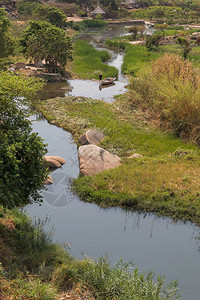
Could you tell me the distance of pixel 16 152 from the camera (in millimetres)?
8180

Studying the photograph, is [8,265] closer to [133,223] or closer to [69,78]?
[133,223]

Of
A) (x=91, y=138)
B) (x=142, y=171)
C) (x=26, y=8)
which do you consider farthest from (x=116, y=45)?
(x=142, y=171)

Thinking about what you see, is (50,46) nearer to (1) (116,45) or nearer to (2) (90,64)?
(2) (90,64)

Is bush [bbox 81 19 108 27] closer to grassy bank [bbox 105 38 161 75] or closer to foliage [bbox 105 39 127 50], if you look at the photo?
foliage [bbox 105 39 127 50]

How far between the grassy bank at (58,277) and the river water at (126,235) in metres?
0.52

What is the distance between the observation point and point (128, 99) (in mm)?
19422

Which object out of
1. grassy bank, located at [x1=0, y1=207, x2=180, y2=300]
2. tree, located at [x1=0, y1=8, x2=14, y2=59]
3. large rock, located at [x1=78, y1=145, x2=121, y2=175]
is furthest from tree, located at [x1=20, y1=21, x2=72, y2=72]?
grassy bank, located at [x1=0, y1=207, x2=180, y2=300]

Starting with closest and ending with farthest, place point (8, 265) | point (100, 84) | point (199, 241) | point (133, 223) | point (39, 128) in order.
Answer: point (8, 265), point (199, 241), point (133, 223), point (39, 128), point (100, 84)

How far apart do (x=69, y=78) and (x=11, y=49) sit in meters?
4.70

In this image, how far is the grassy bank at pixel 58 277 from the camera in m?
6.53

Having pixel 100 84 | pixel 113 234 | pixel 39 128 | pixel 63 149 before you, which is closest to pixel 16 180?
pixel 113 234

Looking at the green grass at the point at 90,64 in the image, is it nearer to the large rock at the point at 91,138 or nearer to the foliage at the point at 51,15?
the foliage at the point at 51,15

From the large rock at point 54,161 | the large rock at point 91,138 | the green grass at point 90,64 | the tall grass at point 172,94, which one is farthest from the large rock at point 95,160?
the green grass at point 90,64

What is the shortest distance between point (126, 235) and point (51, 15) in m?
37.4
